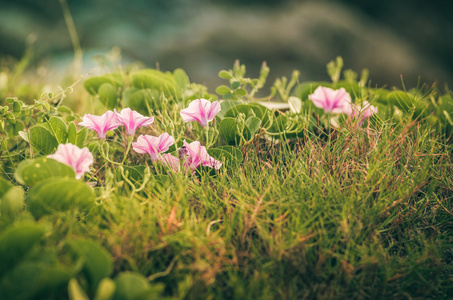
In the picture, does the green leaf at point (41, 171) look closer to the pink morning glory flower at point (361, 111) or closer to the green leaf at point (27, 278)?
the green leaf at point (27, 278)

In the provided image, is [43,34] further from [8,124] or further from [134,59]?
[8,124]

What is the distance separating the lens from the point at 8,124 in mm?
1659

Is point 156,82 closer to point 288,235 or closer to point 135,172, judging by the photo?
point 135,172

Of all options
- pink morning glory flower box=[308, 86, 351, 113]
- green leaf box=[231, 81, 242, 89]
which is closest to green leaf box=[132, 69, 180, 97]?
green leaf box=[231, 81, 242, 89]

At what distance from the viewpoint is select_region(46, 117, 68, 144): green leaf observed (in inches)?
54.9

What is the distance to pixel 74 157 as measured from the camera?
1.17 m

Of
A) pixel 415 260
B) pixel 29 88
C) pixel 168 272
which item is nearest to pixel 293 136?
pixel 415 260

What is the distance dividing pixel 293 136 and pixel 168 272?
0.95 m

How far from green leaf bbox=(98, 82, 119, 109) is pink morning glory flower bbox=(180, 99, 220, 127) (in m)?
0.66

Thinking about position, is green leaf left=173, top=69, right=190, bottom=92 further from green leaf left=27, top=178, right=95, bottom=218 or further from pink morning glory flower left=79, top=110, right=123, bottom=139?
green leaf left=27, top=178, right=95, bottom=218

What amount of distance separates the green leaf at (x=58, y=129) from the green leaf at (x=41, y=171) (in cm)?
27

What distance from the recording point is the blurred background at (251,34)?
18.5 ft

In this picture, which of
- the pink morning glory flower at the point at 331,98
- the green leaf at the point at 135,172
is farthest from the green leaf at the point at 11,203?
the pink morning glory flower at the point at 331,98

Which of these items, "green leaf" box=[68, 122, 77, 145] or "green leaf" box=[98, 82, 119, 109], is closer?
"green leaf" box=[68, 122, 77, 145]
